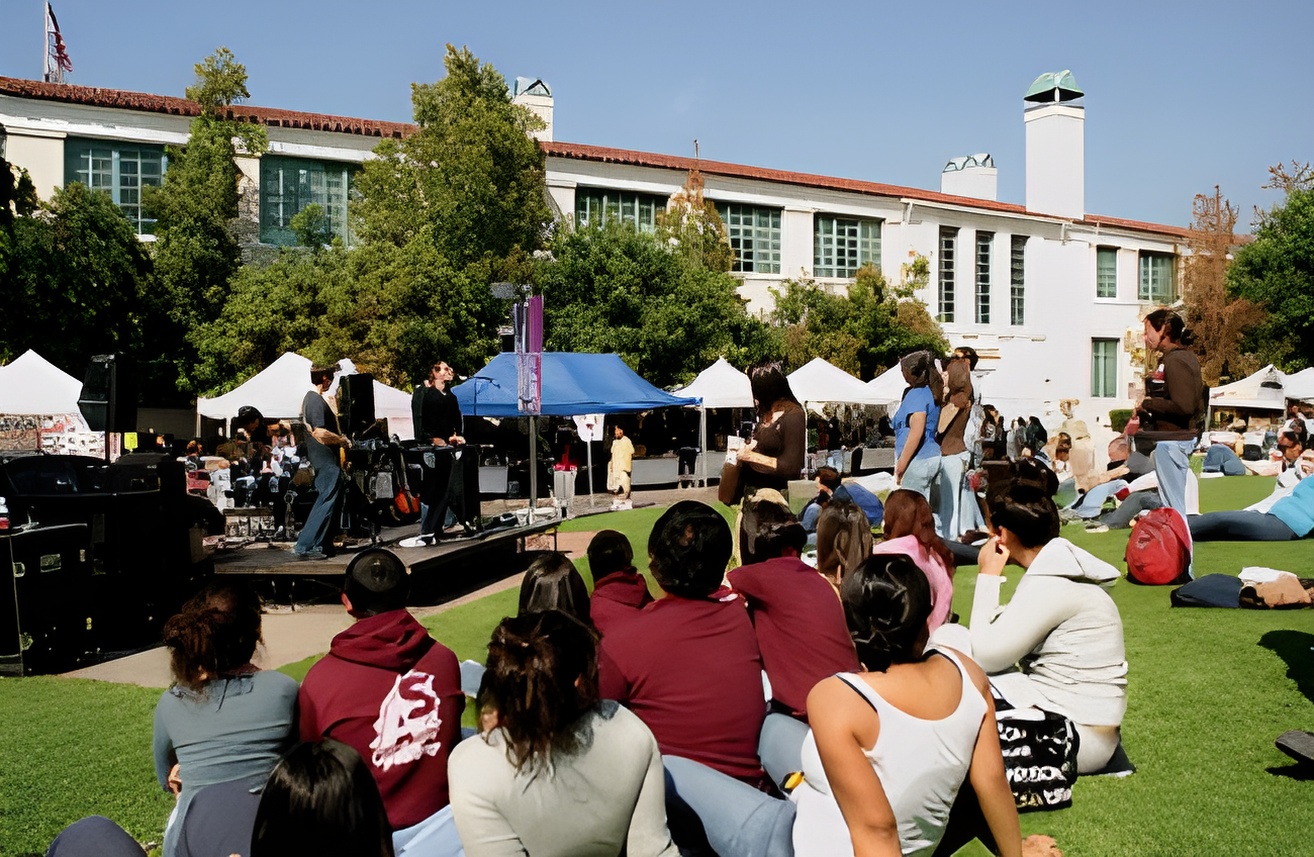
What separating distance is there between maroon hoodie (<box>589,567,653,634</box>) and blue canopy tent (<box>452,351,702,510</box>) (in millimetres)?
13980

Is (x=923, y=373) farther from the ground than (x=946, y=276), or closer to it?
closer to it

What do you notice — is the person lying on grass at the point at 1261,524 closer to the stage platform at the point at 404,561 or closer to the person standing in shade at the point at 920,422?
the person standing in shade at the point at 920,422

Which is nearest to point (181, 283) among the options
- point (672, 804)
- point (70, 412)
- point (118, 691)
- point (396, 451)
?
point (70, 412)

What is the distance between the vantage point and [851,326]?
37125 mm

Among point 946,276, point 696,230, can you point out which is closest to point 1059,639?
point 696,230

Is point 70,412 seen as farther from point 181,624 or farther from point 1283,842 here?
point 1283,842

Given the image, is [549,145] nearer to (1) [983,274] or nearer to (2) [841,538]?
(1) [983,274]

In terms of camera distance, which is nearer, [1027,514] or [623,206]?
[1027,514]

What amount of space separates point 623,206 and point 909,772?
36.6 metres

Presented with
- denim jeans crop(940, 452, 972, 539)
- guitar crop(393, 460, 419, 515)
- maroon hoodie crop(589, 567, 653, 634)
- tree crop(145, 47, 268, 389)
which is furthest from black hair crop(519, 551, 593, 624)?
tree crop(145, 47, 268, 389)

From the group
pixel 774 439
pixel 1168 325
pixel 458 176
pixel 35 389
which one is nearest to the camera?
pixel 774 439

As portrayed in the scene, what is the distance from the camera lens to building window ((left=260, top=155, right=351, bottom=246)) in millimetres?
33031

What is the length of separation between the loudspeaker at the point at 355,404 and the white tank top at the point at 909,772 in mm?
9260

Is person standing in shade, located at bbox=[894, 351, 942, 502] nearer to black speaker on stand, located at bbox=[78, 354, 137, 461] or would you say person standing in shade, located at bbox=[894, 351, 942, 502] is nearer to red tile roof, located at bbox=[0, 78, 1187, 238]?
black speaker on stand, located at bbox=[78, 354, 137, 461]
